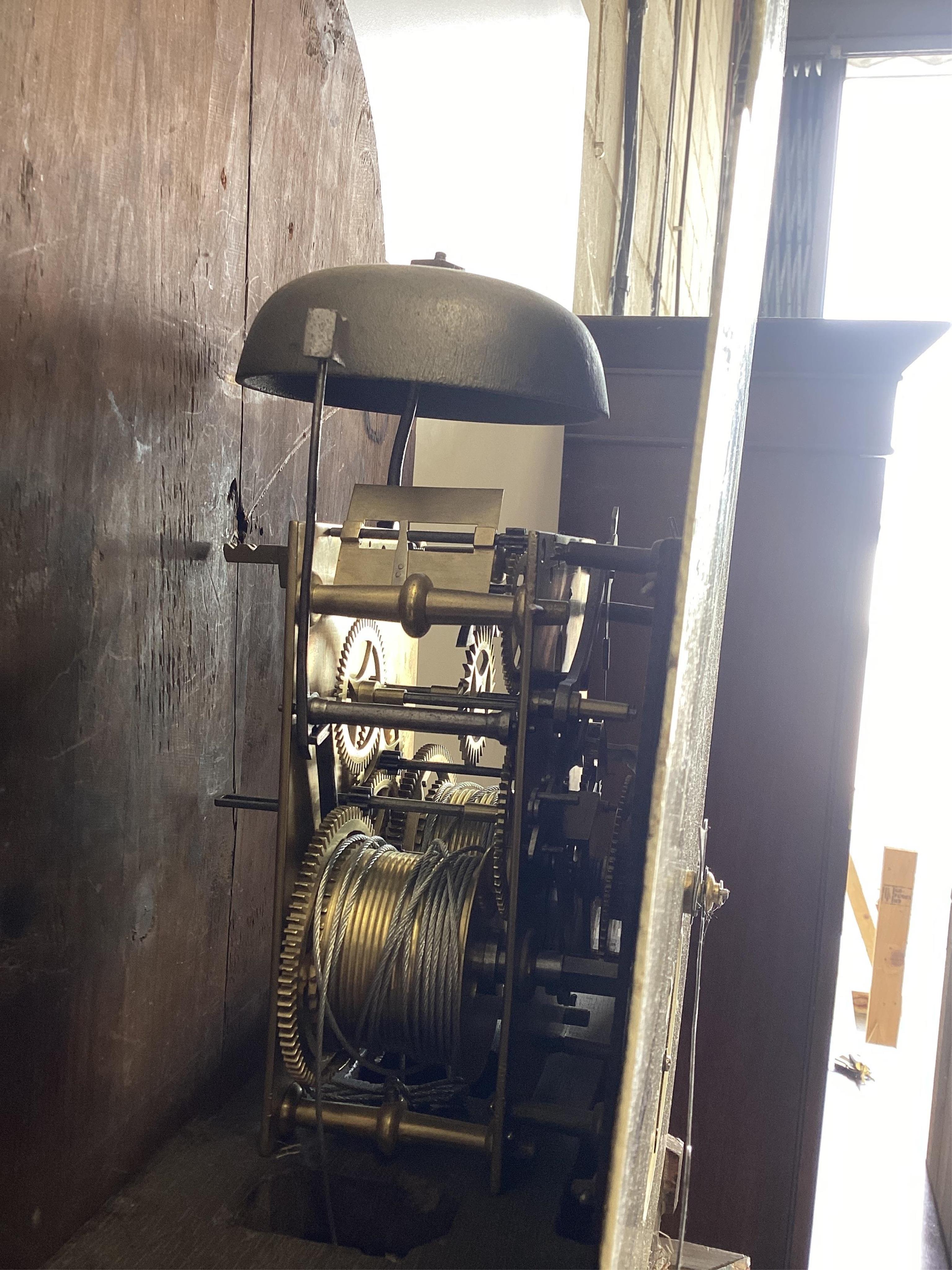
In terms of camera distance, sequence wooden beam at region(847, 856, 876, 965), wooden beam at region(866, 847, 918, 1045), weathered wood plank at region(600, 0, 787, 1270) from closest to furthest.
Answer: weathered wood plank at region(600, 0, 787, 1270) < wooden beam at region(866, 847, 918, 1045) < wooden beam at region(847, 856, 876, 965)

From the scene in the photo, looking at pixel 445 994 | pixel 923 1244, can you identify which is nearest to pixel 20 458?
pixel 445 994

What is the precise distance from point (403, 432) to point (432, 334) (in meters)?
0.29

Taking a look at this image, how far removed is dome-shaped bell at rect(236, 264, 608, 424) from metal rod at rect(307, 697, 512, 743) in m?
0.27

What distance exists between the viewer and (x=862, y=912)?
4090 mm

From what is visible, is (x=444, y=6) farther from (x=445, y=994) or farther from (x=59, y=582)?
(x=445, y=994)

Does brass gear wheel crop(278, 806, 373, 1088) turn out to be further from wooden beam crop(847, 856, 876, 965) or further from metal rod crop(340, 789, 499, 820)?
wooden beam crop(847, 856, 876, 965)

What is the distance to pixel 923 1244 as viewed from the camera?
8.34 feet

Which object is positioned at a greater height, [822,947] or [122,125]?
[122,125]

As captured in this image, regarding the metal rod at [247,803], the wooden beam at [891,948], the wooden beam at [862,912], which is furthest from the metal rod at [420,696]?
the wooden beam at [862,912]

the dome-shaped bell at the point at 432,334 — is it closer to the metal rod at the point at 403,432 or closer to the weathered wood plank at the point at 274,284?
the metal rod at the point at 403,432

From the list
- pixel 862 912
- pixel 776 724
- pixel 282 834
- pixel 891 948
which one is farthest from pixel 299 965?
pixel 862 912

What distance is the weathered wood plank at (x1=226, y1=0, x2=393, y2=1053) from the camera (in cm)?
118

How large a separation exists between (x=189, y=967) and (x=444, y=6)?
1.51 metres

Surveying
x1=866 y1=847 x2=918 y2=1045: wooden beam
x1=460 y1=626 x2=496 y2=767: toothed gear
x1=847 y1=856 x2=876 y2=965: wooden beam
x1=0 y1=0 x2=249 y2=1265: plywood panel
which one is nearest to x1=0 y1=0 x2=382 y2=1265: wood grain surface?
x1=0 y1=0 x2=249 y2=1265: plywood panel
